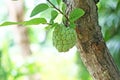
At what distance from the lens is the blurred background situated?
1.54 metres

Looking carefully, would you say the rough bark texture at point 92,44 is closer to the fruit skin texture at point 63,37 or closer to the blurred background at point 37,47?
the fruit skin texture at point 63,37

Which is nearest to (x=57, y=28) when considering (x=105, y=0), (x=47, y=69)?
(x=105, y=0)

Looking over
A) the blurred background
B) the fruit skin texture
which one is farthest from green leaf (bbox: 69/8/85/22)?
the blurred background

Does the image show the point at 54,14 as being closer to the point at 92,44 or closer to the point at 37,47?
the point at 92,44

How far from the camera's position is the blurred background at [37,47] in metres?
1.54

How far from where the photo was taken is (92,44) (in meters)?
0.68

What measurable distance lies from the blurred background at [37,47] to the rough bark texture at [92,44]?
5.7 inches

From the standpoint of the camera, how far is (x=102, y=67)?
2.23 feet

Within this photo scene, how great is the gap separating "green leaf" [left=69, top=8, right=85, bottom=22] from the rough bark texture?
23mm

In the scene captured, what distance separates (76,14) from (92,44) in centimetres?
8

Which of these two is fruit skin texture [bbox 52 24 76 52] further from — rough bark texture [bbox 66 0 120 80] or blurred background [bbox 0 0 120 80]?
blurred background [bbox 0 0 120 80]

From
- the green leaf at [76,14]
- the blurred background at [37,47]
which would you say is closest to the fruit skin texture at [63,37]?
the green leaf at [76,14]

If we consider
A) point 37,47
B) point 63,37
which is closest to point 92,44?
point 63,37

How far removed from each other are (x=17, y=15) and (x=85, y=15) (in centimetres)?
207
